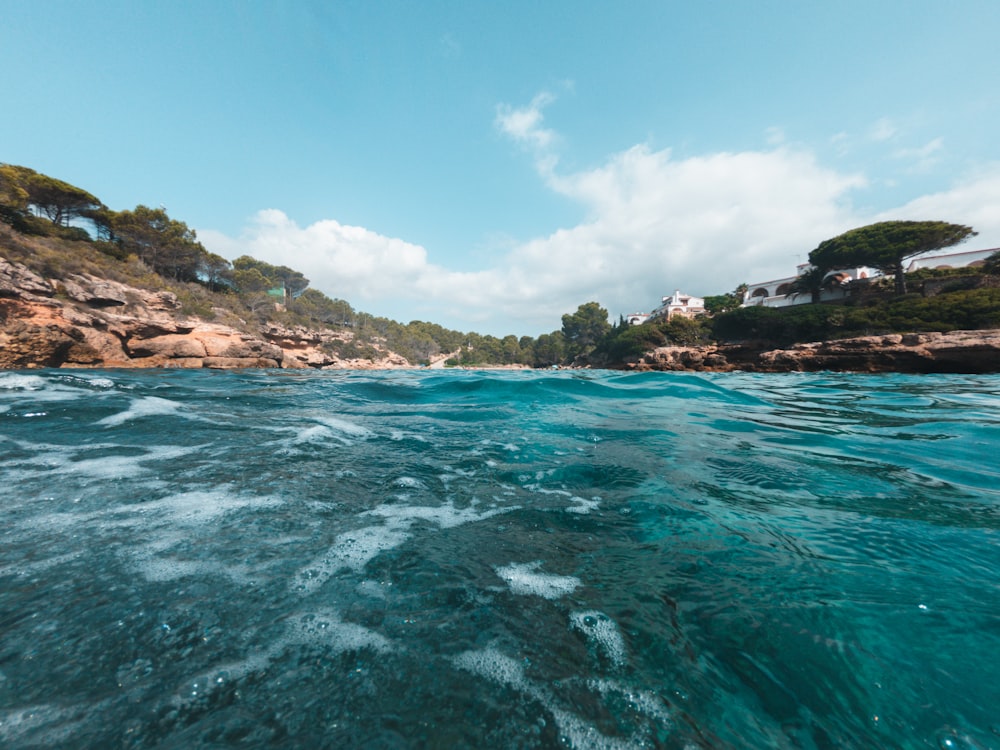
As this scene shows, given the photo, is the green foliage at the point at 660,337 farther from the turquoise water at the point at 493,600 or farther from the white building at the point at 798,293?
the turquoise water at the point at 493,600

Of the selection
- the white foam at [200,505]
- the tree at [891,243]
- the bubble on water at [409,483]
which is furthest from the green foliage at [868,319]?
the white foam at [200,505]

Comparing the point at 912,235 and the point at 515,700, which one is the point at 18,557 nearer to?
the point at 515,700

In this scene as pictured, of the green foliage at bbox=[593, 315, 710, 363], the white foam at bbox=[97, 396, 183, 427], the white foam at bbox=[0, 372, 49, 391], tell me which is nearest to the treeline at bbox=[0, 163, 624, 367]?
the green foliage at bbox=[593, 315, 710, 363]

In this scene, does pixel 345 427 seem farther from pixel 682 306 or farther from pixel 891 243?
pixel 682 306

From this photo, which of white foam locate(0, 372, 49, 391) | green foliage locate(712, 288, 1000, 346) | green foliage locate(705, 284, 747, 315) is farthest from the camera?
green foliage locate(705, 284, 747, 315)

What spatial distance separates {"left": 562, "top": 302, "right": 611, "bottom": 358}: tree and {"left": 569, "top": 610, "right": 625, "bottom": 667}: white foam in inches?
2278

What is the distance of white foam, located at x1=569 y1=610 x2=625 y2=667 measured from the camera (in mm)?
1137

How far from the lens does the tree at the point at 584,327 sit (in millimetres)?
60000

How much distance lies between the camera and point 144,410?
4559 millimetres

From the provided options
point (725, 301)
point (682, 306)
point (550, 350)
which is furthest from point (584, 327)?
point (725, 301)

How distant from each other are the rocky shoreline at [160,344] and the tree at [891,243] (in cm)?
1223

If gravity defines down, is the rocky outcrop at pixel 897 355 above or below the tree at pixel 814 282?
below

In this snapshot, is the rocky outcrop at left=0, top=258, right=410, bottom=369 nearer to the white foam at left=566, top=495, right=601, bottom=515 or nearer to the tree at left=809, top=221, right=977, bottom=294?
the white foam at left=566, top=495, right=601, bottom=515

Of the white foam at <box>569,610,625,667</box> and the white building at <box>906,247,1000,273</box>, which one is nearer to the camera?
the white foam at <box>569,610,625,667</box>
